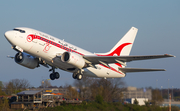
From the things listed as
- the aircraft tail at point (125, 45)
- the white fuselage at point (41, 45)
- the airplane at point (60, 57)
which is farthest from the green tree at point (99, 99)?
the white fuselage at point (41, 45)

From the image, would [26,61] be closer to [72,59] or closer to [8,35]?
[8,35]

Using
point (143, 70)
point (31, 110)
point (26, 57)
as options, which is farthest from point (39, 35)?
point (31, 110)

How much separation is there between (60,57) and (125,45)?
12769mm

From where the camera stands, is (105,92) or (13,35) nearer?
(13,35)

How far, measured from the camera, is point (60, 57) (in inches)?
1113

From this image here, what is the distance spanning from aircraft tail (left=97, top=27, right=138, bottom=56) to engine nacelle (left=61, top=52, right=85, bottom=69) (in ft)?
24.8

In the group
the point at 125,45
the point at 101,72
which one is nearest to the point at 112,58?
the point at 101,72

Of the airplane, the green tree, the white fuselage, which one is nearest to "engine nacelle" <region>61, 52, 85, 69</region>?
the airplane

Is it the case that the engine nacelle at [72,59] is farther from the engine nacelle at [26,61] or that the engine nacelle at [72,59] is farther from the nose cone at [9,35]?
the nose cone at [9,35]

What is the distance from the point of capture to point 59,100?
48.4m

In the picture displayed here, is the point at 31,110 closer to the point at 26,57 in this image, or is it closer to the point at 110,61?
the point at 26,57

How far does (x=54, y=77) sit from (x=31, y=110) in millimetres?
14130

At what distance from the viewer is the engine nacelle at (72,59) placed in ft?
92.2

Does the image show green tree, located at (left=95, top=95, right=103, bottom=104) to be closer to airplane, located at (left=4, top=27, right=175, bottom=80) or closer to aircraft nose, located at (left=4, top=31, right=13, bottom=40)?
airplane, located at (left=4, top=27, right=175, bottom=80)
